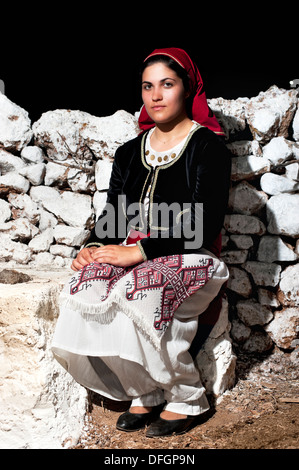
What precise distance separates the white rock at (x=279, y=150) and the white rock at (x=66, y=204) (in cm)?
101

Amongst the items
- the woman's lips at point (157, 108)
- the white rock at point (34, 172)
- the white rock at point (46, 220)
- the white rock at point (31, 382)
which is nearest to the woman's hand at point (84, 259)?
the white rock at point (31, 382)

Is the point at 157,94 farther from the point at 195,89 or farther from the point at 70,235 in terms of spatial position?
the point at 70,235

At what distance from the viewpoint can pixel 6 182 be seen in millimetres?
2908

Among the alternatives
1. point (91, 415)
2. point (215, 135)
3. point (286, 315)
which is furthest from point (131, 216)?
point (286, 315)

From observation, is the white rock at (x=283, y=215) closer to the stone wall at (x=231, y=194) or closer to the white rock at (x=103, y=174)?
the stone wall at (x=231, y=194)

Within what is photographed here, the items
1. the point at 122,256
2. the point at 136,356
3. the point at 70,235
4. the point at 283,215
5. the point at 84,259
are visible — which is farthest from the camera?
the point at 70,235

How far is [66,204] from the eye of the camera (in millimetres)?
2875

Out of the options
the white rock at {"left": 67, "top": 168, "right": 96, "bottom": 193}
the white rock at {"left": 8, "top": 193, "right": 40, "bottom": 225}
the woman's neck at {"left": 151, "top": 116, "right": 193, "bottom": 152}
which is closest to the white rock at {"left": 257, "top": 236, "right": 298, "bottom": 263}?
the woman's neck at {"left": 151, "top": 116, "right": 193, "bottom": 152}

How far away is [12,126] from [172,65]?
47.6 inches

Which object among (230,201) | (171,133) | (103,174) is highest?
(171,133)

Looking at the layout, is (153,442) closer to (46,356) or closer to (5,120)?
(46,356)

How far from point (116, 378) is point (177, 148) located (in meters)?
1.01

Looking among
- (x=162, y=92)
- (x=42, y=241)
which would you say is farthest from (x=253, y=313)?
(x=162, y=92)

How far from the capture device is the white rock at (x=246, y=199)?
2.74m
